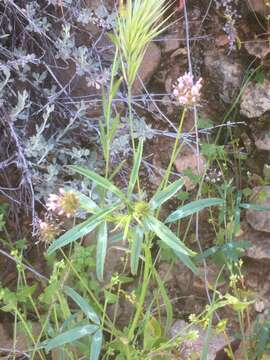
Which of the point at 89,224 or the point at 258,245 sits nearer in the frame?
the point at 89,224

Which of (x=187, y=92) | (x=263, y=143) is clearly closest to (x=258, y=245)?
(x=263, y=143)

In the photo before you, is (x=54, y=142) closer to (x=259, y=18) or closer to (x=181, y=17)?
(x=181, y=17)

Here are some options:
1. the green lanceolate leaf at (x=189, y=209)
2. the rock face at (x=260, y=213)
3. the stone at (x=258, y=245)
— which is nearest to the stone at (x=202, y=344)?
the stone at (x=258, y=245)

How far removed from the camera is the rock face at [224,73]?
249cm

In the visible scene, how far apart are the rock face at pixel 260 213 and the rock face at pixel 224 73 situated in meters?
0.38

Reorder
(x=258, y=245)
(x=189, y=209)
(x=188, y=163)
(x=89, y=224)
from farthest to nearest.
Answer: (x=188, y=163) < (x=258, y=245) < (x=189, y=209) < (x=89, y=224)

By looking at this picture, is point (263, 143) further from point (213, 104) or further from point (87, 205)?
point (87, 205)

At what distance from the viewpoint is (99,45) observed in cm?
231

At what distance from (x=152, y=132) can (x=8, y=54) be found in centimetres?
55

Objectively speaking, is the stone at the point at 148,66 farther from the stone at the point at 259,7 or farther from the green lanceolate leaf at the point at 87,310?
the green lanceolate leaf at the point at 87,310

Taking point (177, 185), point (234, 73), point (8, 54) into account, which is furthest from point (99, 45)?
point (177, 185)

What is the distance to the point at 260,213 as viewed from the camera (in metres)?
2.36

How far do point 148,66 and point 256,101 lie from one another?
1.41 feet

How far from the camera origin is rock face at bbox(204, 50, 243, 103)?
249 centimetres
